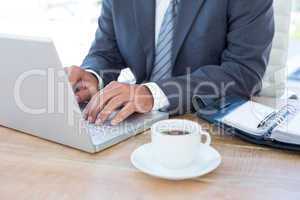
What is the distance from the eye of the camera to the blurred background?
8.96ft

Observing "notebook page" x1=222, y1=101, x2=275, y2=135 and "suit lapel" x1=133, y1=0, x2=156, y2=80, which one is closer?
"notebook page" x1=222, y1=101, x2=275, y2=135

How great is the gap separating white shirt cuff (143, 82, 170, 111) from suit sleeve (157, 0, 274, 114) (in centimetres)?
7

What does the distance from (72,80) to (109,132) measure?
0.92ft

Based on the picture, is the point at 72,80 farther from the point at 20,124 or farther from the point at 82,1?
the point at 82,1

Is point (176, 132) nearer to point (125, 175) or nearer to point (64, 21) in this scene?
point (125, 175)

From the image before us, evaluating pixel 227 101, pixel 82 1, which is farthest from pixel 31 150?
pixel 82 1

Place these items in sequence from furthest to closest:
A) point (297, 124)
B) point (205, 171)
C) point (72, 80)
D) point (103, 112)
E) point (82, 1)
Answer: point (82, 1), point (72, 80), point (103, 112), point (297, 124), point (205, 171)

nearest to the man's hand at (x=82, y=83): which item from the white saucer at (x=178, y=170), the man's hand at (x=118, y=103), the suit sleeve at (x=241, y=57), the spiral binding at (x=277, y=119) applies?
the man's hand at (x=118, y=103)

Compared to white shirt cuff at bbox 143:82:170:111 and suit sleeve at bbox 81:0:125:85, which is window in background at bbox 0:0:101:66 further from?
white shirt cuff at bbox 143:82:170:111

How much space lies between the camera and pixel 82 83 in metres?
1.22

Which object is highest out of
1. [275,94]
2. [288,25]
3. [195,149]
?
[288,25]

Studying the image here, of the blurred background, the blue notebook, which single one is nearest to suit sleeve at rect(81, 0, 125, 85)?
the blue notebook

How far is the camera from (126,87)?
42.9 inches

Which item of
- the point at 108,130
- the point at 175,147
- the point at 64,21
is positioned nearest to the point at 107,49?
the point at 108,130
